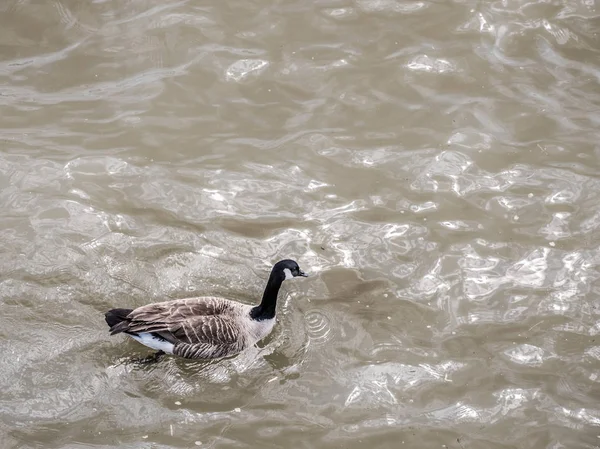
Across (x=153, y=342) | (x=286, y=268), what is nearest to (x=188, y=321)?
(x=153, y=342)

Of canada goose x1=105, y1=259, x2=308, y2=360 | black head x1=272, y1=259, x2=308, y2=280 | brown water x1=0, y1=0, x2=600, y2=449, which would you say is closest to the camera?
brown water x1=0, y1=0, x2=600, y2=449

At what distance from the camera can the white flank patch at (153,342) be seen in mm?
8619

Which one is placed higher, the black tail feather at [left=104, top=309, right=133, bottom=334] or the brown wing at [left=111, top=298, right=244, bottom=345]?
the black tail feather at [left=104, top=309, right=133, bottom=334]

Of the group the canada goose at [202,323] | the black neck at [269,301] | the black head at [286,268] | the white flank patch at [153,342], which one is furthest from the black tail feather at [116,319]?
the black head at [286,268]

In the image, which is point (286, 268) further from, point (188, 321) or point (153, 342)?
point (153, 342)

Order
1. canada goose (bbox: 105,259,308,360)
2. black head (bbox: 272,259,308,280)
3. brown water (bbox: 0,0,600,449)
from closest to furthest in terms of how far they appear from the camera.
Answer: brown water (bbox: 0,0,600,449), canada goose (bbox: 105,259,308,360), black head (bbox: 272,259,308,280)

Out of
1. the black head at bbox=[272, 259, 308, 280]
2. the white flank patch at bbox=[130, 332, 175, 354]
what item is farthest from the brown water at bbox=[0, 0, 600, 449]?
the black head at bbox=[272, 259, 308, 280]

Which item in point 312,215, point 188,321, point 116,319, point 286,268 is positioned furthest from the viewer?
point 312,215

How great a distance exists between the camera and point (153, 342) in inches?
344

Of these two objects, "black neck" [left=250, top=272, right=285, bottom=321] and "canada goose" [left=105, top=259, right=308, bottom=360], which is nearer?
"canada goose" [left=105, top=259, right=308, bottom=360]

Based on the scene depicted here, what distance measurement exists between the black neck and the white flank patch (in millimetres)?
1056

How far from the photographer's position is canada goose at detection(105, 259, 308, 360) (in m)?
8.53

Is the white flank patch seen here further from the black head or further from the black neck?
the black head

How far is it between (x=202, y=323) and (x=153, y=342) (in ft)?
1.99
